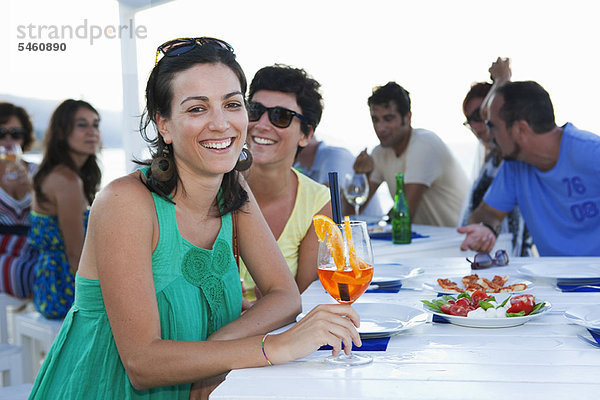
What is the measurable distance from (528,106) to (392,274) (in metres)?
1.47

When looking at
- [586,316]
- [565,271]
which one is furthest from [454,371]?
[565,271]

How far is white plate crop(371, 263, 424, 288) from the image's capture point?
5.97 feet

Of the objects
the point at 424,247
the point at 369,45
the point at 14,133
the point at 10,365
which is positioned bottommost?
the point at 10,365

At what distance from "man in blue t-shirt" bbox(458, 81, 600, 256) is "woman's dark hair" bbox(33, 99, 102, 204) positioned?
7.85 ft

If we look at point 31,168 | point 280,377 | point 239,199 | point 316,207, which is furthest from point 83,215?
point 280,377

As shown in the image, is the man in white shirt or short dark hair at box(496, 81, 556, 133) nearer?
short dark hair at box(496, 81, 556, 133)

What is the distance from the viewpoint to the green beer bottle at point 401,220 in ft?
9.88

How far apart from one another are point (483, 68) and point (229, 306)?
19.5ft

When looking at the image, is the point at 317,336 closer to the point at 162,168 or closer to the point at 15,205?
the point at 162,168

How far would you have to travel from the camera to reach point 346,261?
3.87 feet

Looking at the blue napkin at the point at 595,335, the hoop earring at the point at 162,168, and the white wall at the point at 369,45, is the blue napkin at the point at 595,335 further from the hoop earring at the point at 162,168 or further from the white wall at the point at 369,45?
the white wall at the point at 369,45

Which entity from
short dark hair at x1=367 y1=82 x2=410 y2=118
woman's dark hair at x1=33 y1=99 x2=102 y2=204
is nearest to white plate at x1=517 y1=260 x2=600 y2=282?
short dark hair at x1=367 y1=82 x2=410 y2=118

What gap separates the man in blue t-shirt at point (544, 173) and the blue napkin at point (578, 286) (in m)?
0.93

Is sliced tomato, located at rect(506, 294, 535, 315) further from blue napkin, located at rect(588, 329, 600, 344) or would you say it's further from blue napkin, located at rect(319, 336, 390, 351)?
blue napkin, located at rect(319, 336, 390, 351)
